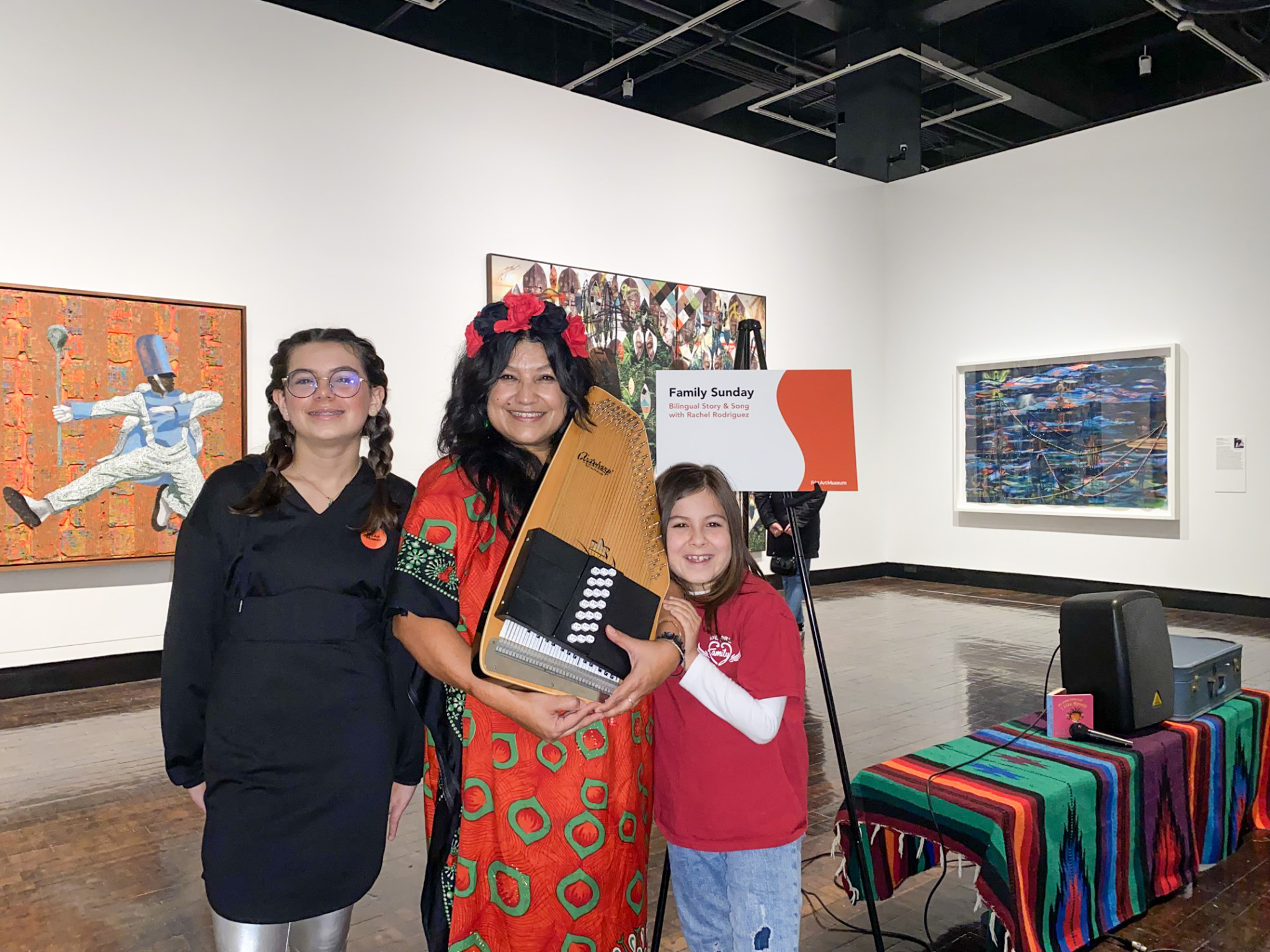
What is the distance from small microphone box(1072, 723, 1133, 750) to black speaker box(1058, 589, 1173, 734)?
84 millimetres

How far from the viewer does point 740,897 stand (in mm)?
1524

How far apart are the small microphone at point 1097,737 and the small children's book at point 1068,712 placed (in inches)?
1.0

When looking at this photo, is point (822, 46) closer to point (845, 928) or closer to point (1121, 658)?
point (1121, 658)

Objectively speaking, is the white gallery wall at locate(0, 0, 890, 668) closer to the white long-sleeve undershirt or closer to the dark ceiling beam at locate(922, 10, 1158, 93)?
the dark ceiling beam at locate(922, 10, 1158, 93)

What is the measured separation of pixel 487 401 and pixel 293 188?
4656 mm

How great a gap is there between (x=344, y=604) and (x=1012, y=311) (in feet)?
25.8

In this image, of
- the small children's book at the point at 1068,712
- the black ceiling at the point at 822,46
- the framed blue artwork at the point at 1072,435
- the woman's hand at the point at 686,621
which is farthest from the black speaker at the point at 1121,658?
the framed blue artwork at the point at 1072,435

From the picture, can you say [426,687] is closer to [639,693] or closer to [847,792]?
[639,693]

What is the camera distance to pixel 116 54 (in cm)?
488

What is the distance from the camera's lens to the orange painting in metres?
4.59

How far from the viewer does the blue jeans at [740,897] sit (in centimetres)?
150

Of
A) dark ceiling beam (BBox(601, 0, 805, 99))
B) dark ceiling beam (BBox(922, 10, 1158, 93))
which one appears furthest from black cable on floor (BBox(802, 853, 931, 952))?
dark ceiling beam (BBox(922, 10, 1158, 93))

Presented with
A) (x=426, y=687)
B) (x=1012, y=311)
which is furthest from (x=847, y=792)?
(x=1012, y=311)

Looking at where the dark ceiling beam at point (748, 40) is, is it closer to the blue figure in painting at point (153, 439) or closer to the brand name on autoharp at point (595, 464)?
the blue figure in painting at point (153, 439)
